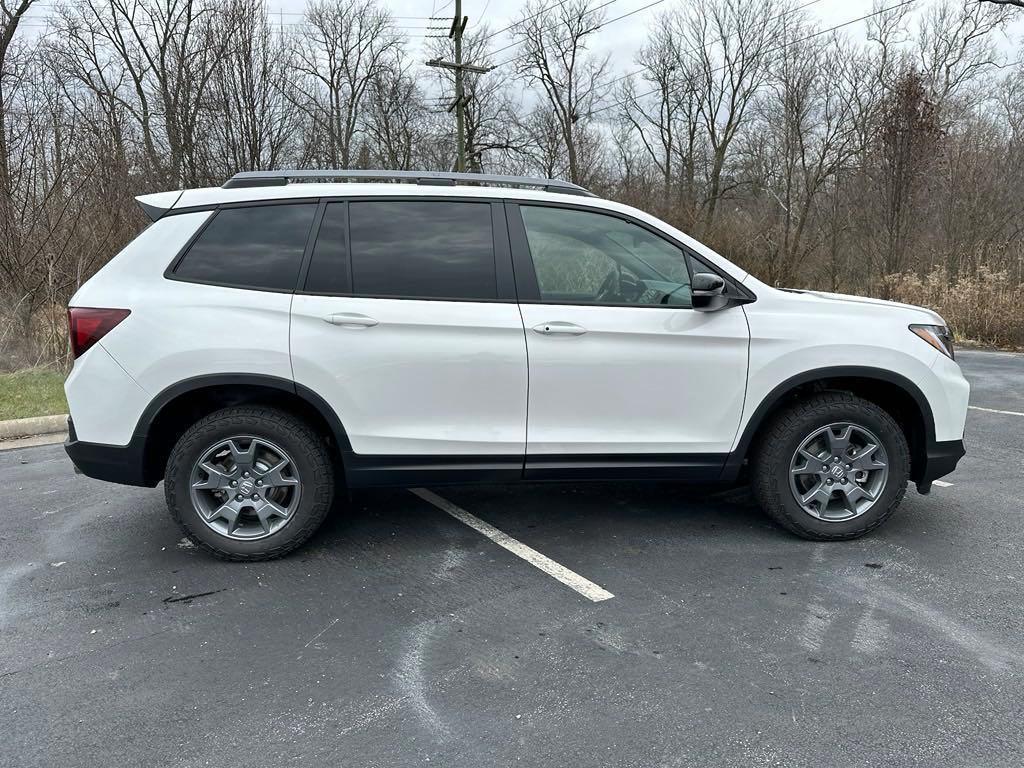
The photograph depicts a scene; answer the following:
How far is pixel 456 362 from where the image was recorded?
11.9 feet

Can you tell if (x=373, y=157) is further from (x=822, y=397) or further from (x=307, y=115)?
(x=822, y=397)

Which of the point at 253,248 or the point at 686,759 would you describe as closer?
the point at 686,759

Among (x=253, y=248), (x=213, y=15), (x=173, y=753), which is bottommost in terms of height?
(x=173, y=753)

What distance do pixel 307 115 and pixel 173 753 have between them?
2720 cm

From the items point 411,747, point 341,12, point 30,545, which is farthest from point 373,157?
point 411,747

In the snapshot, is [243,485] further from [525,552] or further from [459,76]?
[459,76]

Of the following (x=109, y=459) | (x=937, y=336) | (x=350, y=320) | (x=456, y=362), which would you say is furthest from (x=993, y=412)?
(x=109, y=459)

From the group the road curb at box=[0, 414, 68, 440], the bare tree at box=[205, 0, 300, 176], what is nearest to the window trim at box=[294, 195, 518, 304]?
the road curb at box=[0, 414, 68, 440]

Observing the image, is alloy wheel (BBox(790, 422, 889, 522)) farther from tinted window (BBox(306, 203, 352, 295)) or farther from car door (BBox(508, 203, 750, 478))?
tinted window (BBox(306, 203, 352, 295))

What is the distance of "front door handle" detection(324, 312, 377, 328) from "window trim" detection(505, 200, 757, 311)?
786mm

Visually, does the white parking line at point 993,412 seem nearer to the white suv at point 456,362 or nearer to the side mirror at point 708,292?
the white suv at point 456,362

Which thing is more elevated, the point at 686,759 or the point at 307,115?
the point at 307,115

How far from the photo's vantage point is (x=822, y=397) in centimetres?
390

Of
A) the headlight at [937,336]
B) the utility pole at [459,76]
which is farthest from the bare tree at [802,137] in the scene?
the headlight at [937,336]
